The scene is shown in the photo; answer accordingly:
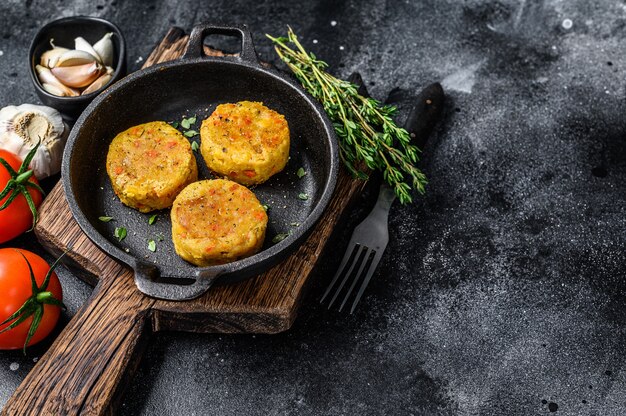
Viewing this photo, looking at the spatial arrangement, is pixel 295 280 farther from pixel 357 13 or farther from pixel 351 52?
pixel 357 13

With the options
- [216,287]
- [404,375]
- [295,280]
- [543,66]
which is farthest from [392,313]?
[543,66]

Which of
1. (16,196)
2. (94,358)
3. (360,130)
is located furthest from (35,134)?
(360,130)

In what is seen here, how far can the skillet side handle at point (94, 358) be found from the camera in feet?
8.85

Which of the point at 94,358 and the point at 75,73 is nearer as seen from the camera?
the point at 94,358

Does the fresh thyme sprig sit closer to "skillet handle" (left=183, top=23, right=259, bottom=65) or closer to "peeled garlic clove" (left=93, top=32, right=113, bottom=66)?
"skillet handle" (left=183, top=23, right=259, bottom=65)

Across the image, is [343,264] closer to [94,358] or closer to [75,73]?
[94,358]

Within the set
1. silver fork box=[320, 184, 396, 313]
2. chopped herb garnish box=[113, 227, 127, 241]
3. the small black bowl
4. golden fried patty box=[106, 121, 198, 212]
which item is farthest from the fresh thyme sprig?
chopped herb garnish box=[113, 227, 127, 241]

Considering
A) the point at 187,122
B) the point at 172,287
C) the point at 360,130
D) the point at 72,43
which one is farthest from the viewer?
the point at 72,43

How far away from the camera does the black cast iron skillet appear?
2.98 m

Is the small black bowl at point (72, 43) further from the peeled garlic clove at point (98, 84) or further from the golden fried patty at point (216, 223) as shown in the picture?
the golden fried patty at point (216, 223)

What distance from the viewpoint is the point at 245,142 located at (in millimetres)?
3018

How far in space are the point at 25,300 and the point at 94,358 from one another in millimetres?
341

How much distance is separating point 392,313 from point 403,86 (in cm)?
127

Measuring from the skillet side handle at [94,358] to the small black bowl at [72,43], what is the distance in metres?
0.88
